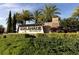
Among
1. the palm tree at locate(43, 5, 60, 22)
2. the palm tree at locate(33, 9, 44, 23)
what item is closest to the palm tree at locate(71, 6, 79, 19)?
the palm tree at locate(43, 5, 60, 22)

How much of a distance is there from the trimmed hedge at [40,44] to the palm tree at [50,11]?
Result: 0.91ft

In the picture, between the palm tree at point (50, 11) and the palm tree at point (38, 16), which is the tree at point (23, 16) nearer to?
the palm tree at point (38, 16)

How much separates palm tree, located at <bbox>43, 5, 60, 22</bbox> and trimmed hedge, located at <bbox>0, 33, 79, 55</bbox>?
28cm

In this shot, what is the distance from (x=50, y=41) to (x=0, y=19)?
869mm

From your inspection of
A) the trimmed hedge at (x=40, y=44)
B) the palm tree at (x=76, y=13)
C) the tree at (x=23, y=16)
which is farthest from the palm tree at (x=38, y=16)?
the palm tree at (x=76, y=13)

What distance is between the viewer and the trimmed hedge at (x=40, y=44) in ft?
12.8

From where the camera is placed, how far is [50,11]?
3.98 meters

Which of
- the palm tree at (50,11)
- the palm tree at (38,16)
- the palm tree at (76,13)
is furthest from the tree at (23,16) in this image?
the palm tree at (76,13)

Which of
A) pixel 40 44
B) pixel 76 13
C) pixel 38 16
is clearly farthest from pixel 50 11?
pixel 40 44

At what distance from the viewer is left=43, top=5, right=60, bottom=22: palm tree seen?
3.96 m

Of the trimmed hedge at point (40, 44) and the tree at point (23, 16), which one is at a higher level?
the tree at point (23, 16)
